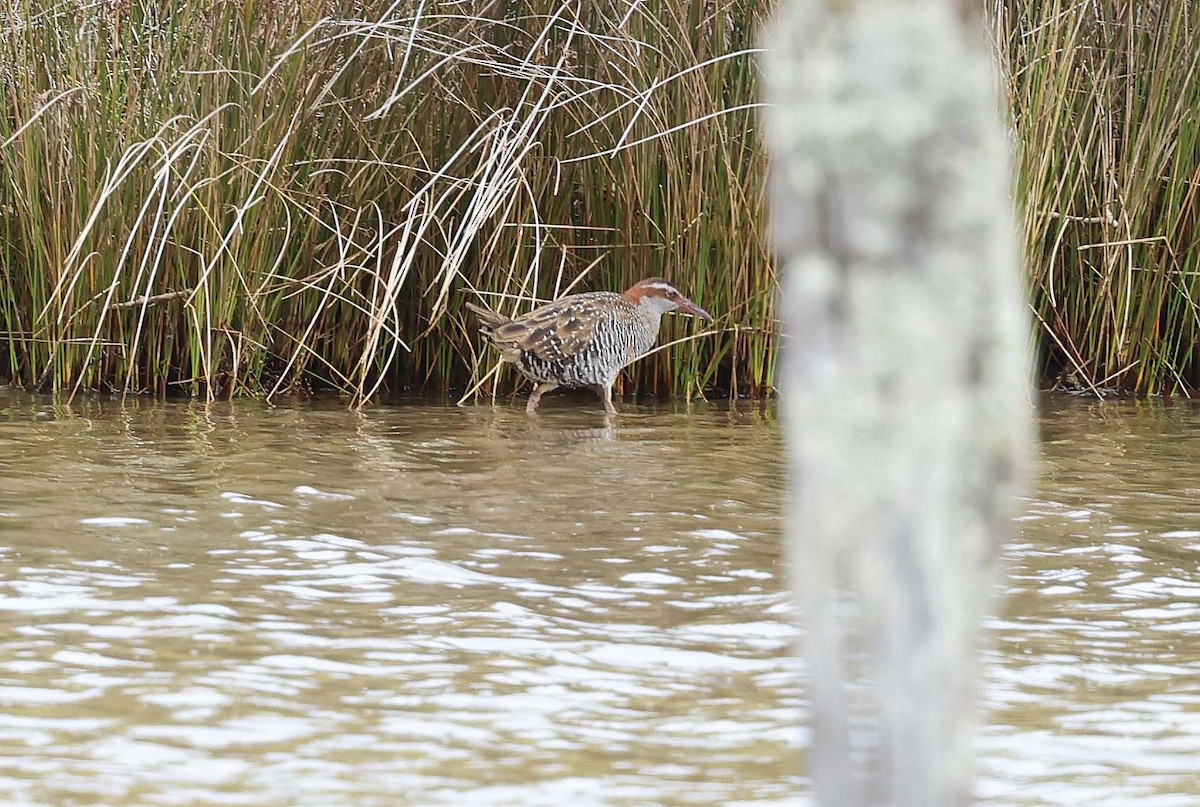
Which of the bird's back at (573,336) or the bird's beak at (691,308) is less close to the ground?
the bird's beak at (691,308)

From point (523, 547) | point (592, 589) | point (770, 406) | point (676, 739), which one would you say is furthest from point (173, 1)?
point (676, 739)

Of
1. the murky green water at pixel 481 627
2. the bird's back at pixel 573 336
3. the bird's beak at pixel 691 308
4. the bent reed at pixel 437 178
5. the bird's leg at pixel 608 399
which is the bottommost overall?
the murky green water at pixel 481 627

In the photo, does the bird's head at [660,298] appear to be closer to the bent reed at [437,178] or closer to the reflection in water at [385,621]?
the bent reed at [437,178]

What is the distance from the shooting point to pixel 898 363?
50.6 inches

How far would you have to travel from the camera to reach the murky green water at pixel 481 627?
2.92 m

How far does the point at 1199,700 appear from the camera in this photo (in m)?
3.39

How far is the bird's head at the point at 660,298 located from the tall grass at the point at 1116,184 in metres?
1.50

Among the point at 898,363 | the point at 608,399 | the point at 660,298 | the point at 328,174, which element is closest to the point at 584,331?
the point at 660,298

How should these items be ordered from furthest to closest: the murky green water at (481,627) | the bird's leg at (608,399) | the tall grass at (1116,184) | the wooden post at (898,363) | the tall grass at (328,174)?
the bird's leg at (608,399) < the tall grass at (1116,184) < the tall grass at (328,174) < the murky green water at (481,627) < the wooden post at (898,363)

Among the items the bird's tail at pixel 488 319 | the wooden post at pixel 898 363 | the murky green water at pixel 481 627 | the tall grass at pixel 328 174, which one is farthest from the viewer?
the bird's tail at pixel 488 319

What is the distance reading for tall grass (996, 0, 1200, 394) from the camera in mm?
7543

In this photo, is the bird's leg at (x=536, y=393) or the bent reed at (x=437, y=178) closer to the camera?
the bent reed at (x=437, y=178)

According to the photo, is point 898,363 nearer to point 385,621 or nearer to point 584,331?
point 385,621

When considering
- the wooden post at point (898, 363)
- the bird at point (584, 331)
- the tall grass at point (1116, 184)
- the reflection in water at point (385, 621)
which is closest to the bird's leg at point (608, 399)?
the bird at point (584, 331)
